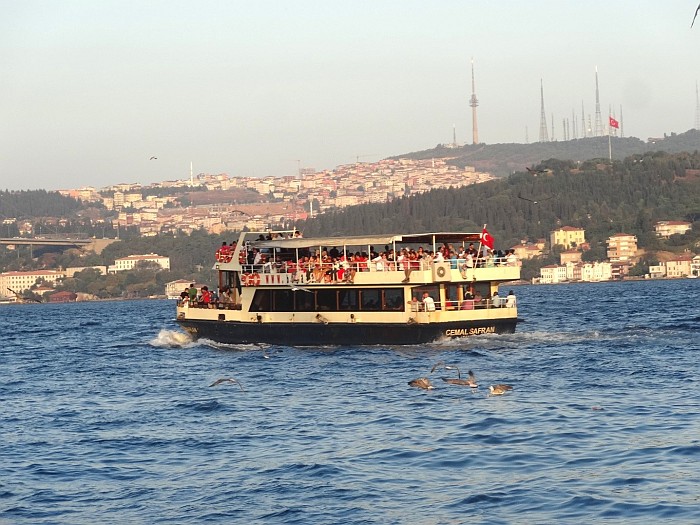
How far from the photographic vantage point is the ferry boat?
136ft

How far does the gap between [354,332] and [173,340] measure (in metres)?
10.8

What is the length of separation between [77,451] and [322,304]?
19984mm

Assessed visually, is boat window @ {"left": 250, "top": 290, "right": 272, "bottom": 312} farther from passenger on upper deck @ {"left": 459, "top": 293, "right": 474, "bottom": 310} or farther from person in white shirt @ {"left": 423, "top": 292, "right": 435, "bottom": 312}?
passenger on upper deck @ {"left": 459, "top": 293, "right": 474, "bottom": 310}

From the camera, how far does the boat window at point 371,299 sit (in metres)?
42.3

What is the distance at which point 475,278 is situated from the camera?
137 ft

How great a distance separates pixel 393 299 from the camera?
138 feet

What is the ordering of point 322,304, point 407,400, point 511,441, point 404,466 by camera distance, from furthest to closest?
1. point 322,304
2. point 407,400
3. point 511,441
4. point 404,466

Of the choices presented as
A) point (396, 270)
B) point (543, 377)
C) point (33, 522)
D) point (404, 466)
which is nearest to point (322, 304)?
point (396, 270)

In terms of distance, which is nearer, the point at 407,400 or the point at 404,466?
the point at 404,466

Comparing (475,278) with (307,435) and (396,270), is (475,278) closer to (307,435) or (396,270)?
(396,270)

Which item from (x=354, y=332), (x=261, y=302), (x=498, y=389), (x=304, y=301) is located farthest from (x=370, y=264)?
(x=498, y=389)

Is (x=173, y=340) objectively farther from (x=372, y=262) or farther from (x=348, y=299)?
(x=372, y=262)

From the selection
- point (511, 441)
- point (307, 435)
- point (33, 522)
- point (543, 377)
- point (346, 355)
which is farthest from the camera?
point (346, 355)

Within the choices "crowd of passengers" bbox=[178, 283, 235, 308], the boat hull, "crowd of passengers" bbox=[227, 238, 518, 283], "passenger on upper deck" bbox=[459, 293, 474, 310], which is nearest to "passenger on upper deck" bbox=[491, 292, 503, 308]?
the boat hull
